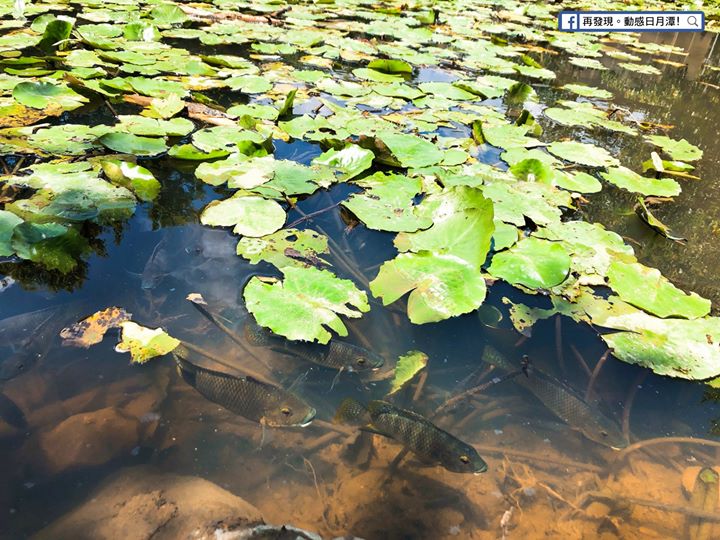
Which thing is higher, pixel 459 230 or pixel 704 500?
pixel 459 230

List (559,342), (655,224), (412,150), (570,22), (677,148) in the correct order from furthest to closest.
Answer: (570,22)
(677,148)
(412,150)
(655,224)
(559,342)

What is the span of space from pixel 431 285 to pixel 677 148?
223cm

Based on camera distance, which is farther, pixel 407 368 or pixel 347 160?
pixel 347 160

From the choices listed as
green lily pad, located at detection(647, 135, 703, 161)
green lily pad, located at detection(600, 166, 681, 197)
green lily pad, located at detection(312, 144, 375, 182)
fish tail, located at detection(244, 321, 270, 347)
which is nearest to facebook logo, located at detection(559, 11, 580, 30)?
green lily pad, located at detection(647, 135, 703, 161)

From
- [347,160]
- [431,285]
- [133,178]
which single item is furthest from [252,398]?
[347,160]

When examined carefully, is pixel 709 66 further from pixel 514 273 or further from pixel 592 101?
pixel 514 273

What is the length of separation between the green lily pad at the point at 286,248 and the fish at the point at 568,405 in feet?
2.02

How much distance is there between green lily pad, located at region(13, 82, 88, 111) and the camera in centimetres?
222

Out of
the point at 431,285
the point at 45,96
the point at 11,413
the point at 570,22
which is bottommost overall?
the point at 11,413

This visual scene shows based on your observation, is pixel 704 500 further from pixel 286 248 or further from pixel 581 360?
pixel 286 248

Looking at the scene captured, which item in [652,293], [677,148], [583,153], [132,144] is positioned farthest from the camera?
[677,148]

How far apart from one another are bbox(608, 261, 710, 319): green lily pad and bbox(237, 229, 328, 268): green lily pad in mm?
965

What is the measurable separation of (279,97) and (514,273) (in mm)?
Result: 1934

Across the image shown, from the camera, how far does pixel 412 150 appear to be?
2186mm
